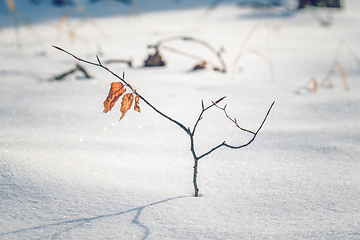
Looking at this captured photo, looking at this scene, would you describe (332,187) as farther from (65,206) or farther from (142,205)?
(65,206)

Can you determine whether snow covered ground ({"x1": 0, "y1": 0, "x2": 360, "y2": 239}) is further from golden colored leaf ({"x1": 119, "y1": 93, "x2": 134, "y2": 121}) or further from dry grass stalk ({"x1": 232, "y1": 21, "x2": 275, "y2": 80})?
golden colored leaf ({"x1": 119, "y1": 93, "x2": 134, "y2": 121})

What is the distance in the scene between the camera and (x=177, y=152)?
39.9 inches

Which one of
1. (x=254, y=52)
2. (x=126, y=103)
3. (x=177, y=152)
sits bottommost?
(x=177, y=152)

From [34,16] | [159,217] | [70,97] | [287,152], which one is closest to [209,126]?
[287,152]

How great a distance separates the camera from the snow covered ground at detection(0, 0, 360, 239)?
68cm

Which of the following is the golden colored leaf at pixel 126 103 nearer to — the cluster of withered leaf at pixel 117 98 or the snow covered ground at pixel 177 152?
the cluster of withered leaf at pixel 117 98

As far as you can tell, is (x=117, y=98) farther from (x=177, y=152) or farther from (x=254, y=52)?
(x=254, y=52)

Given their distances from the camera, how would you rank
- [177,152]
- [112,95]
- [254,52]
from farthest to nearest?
[254,52] < [177,152] < [112,95]

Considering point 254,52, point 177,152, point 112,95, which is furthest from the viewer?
point 254,52

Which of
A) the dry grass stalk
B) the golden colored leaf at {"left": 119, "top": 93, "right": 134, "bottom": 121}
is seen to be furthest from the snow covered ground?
the golden colored leaf at {"left": 119, "top": 93, "right": 134, "bottom": 121}

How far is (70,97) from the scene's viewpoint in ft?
4.75

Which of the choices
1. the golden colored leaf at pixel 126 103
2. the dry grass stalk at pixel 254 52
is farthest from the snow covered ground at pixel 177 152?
the golden colored leaf at pixel 126 103

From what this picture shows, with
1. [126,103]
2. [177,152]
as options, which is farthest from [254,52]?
[126,103]

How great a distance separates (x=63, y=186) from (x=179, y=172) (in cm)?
A: 32
